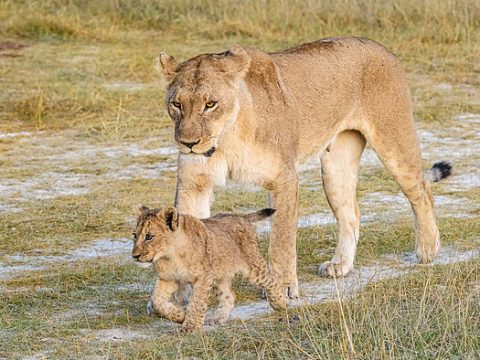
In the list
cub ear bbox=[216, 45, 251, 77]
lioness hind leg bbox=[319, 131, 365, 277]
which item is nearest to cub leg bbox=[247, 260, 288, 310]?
cub ear bbox=[216, 45, 251, 77]

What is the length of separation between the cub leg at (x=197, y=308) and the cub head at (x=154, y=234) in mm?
225

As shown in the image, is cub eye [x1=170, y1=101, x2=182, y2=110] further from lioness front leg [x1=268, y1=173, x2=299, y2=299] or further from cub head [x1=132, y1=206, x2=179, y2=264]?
lioness front leg [x1=268, y1=173, x2=299, y2=299]

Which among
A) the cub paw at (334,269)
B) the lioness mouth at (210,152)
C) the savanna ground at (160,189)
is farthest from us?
the cub paw at (334,269)

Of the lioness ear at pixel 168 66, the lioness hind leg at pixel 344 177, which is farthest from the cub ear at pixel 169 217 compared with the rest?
the lioness hind leg at pixel 344 177

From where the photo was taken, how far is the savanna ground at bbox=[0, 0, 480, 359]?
5102 millimetres

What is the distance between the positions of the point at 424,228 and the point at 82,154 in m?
3.55

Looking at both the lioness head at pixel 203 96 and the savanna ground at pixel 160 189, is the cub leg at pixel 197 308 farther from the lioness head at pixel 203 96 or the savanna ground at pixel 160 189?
the lioness head at pixel 203 96

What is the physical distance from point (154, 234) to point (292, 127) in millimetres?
1272

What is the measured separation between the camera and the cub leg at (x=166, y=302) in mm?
5438

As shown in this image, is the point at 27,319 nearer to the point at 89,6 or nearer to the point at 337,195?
the point at 337,195

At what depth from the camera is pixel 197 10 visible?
49.1ft

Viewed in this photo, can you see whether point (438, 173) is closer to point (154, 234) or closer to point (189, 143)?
point (189, 143)

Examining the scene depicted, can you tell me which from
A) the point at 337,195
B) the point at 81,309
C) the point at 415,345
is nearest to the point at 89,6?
the point at 337,195

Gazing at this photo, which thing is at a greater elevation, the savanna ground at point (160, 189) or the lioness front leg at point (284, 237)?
the lioness front leg at point (284, 237)
